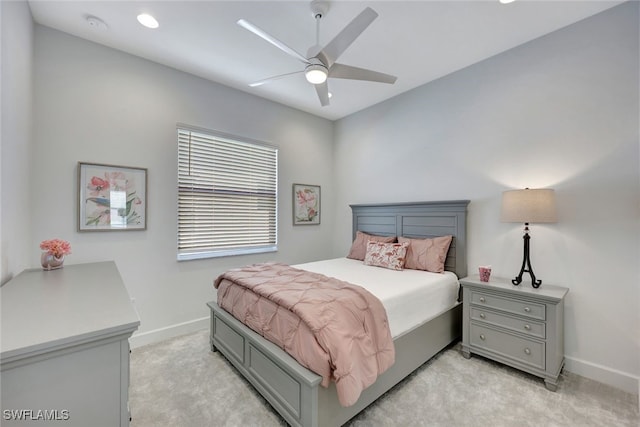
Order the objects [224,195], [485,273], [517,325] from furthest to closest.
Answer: [224,195], [485,273], [517,325]

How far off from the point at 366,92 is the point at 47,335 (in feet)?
12.4

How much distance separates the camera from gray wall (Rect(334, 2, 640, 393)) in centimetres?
216

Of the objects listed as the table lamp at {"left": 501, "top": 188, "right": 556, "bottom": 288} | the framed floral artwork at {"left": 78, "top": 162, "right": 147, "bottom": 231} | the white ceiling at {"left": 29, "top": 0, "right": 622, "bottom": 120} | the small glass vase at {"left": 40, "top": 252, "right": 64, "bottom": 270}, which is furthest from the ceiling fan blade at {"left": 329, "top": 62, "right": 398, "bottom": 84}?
the small glass vase at {"left": 40, "top": 252, "right": 64, "bottom": 270}

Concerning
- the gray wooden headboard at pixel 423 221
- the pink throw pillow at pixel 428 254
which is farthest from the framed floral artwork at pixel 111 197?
the pink throw pillow at pixel 428 254

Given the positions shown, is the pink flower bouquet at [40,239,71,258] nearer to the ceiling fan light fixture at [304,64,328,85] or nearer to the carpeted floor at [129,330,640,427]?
the carpeted floor at [129,330,640,427]

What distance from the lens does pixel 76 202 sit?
8.27 ft

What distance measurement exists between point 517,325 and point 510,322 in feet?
0.17

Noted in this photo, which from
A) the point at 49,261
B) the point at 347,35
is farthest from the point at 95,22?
the point at 347,35

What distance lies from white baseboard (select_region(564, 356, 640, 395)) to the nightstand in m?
0.11

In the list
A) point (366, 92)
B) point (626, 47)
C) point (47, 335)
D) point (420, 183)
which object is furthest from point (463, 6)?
point (47, 335)

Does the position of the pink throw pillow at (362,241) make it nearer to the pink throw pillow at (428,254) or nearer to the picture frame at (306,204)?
the pink throw pillow at (428,254)

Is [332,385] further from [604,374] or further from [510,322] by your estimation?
[604,374]

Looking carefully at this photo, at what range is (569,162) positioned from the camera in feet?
7.91

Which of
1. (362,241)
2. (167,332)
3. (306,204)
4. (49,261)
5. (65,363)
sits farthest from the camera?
(306,204)
